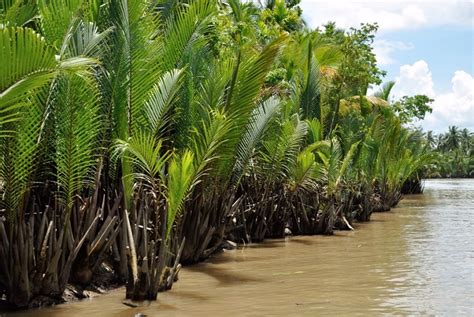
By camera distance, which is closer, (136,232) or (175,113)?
(136,232)

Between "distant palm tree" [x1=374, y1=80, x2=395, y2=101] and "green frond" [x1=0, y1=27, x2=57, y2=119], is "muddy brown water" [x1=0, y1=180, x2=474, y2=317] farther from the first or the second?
"distant palm tree" [x1=374, y1=80, x2=395, y2=101]

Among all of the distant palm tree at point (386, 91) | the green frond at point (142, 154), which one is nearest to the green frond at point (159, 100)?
the green frond at point (142, 154)

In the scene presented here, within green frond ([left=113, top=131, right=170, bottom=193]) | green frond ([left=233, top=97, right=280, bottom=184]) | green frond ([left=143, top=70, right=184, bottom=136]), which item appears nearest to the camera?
green frond ([left=113, top=131, right=170, bottom=193])

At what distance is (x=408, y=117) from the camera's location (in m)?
26.8

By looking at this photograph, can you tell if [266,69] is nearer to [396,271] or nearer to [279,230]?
[396,271]

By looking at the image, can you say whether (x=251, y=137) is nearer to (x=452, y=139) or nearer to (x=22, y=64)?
(x=22, y=64)

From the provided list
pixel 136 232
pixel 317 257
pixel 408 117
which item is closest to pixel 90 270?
pixel 136 232

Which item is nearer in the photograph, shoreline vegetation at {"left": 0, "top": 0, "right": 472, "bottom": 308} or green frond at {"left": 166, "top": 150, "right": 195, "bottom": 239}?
shoreline vegetation at {"left": 0, "top": 0, "right": 472, "bottom": 308}

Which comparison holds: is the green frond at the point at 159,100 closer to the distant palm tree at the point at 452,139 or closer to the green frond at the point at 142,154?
the green frond at the point at 142,154

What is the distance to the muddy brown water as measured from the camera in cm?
617

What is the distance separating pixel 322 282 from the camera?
7789 millimetres

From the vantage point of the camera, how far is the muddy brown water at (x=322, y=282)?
6172 millimetres

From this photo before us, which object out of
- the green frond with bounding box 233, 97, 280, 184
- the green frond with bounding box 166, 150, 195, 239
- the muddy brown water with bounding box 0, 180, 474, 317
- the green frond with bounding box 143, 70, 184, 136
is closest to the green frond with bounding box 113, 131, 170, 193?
the green frond with bounding box 143, 70, 184, 136

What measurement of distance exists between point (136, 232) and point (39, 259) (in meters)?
1.16
